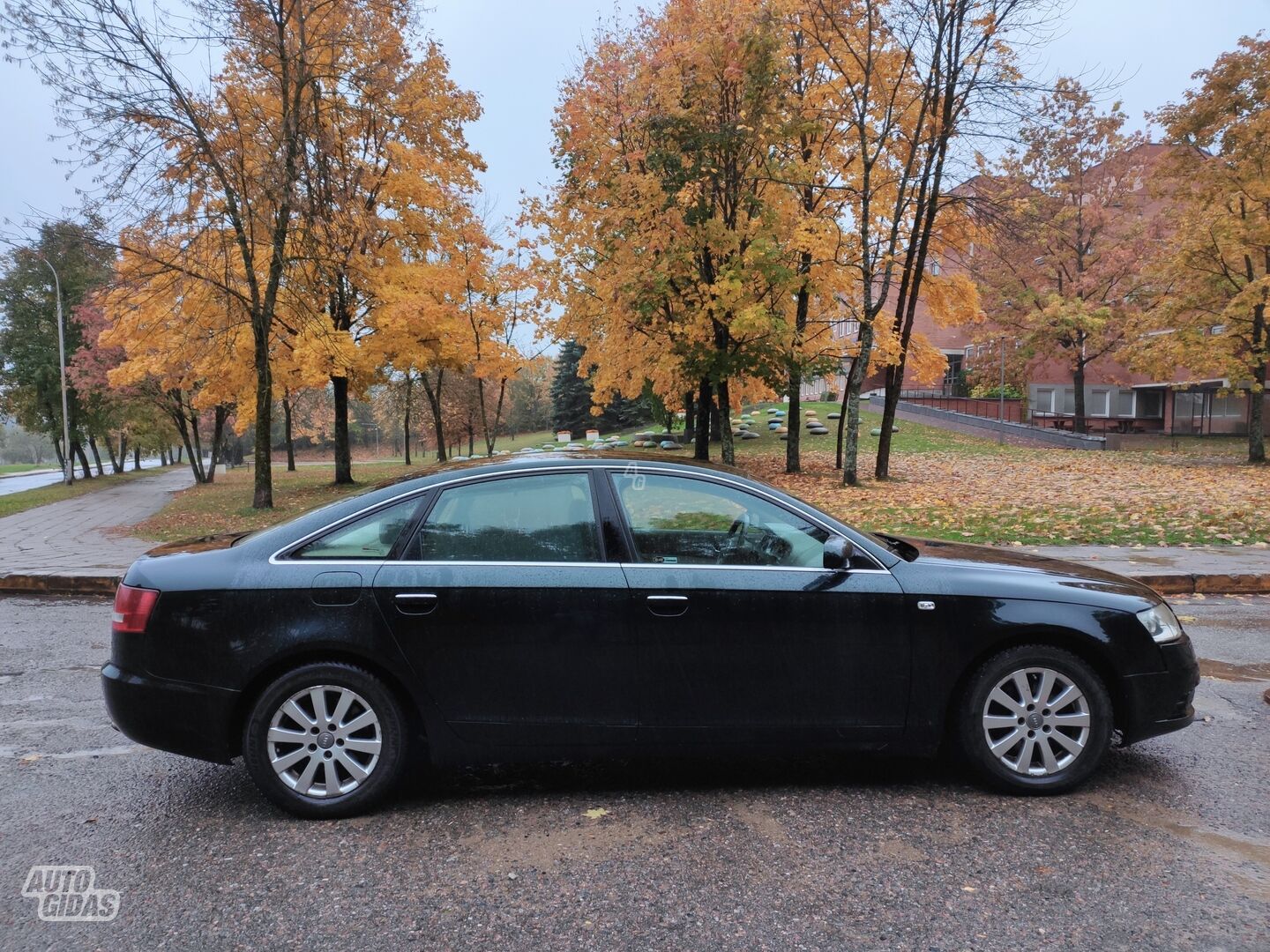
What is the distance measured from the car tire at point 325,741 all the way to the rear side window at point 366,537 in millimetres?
513

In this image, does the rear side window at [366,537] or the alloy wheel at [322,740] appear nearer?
the alloy wheel at [322,740]

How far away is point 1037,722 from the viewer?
3.67m

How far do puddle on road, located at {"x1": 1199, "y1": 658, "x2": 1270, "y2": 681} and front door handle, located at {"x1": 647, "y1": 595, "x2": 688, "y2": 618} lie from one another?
13.8ft

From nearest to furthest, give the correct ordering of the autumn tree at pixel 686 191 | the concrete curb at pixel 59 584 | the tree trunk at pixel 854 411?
1. the concrete curb at pixel 59 584
2. the autumn tree at pixel 686 191
3. the tree trunk at pixel 854 411

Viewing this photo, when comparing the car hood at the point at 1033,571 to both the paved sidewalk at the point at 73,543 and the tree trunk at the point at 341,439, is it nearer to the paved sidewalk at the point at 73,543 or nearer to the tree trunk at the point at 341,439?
the paved sidewalk at the point at 73,543

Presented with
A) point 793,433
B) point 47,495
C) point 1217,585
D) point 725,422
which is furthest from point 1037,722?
point 47,495

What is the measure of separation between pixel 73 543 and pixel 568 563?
43.4 feet

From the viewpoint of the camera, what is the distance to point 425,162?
20.4 metres

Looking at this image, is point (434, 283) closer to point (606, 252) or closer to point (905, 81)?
point (606, 252)

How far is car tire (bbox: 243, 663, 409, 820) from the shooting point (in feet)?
11.5

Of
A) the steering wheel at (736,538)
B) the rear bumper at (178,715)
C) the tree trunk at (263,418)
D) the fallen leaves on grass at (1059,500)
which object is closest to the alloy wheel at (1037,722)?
the steering wheel at (736,538)

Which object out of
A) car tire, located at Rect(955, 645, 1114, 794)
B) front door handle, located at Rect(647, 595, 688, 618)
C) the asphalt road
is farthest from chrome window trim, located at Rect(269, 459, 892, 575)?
the asphalt road

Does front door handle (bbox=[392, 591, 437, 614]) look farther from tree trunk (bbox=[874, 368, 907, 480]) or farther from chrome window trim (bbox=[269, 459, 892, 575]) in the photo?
tree trunk (bbox=[874, 368, 907, 480])

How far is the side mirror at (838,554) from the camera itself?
11.9 feet
